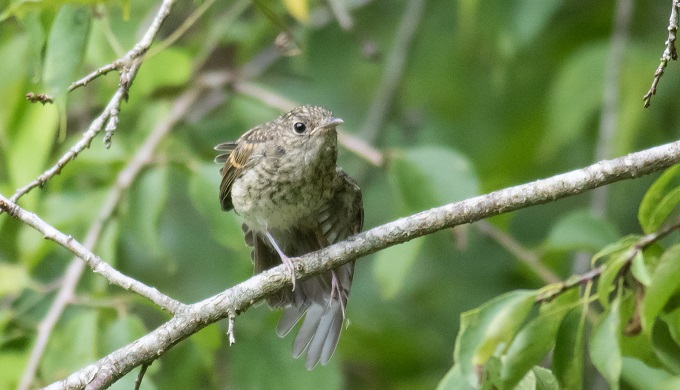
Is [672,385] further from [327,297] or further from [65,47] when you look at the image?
[65,47]

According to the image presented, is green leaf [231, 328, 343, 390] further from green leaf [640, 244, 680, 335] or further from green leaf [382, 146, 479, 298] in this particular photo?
green leaf [640, 244, 680, 335]

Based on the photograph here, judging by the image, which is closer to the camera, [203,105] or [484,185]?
[484,185]

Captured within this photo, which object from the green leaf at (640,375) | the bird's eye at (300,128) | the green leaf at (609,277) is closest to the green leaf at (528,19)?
the bird's eye at (300,128)

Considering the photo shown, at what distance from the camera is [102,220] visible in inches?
202

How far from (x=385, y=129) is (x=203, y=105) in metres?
1.31

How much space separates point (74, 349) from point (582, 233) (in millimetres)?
2477

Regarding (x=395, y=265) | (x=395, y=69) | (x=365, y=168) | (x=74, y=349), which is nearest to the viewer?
(x=74, y=349)

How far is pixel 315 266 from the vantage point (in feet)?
11.7

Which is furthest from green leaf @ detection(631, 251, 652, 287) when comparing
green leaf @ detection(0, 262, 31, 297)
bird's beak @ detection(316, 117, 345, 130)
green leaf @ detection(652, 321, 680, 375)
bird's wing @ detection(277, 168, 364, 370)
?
green leaf @ detection(0, 262, 31, 297)

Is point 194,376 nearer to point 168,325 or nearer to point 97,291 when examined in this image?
point 97,291

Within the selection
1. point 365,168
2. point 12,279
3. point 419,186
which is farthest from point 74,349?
point 365,168

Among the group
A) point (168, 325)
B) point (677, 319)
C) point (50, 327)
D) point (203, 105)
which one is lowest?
point (677, 319)

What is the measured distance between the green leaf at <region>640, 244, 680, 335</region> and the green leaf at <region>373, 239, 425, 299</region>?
1880mm

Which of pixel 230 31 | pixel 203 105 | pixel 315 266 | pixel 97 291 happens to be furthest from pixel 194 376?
pixel 315 266
